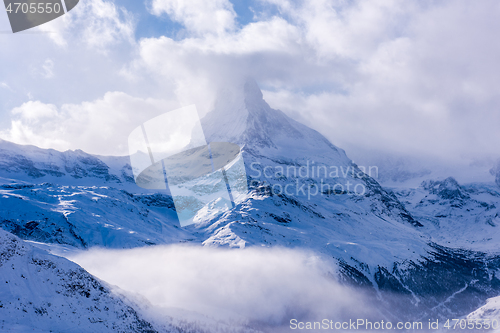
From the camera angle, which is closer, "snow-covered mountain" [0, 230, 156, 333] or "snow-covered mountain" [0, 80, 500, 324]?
"snow-covered mountain" [0, 230, 156, 333]

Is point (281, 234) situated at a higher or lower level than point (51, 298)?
lower

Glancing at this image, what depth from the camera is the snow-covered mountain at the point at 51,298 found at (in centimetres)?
3008

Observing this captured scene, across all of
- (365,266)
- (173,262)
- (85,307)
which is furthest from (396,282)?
(85,307)

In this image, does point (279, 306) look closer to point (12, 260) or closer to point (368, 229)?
point (12, 260)

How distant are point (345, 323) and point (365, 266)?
34.2 metres

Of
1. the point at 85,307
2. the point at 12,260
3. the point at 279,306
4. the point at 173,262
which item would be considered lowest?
the point at 279,306

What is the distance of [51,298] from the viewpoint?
33688mm

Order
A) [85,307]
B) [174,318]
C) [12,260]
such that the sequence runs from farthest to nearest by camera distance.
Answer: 1. [174,318]
2. [85,307]
3. [12,260]

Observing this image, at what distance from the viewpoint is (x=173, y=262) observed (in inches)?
3406

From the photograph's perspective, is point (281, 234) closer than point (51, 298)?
No

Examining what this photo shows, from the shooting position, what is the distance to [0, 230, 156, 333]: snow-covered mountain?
98.7 ft

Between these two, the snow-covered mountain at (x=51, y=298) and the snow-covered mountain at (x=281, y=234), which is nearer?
the snow-covered mountain at (x=51, y=298)

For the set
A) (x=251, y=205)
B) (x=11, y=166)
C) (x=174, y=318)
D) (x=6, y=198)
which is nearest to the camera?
(x=174, y=318)

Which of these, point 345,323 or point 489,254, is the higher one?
point 345,323
